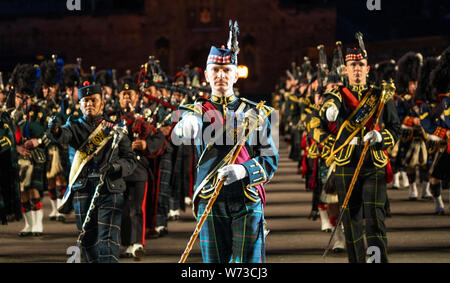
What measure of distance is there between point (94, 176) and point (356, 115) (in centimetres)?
257

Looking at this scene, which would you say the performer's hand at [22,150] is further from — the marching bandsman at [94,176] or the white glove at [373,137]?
the white glove at [373,137]

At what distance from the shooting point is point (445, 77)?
45.8ft

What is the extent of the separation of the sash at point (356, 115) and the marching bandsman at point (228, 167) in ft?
7.19

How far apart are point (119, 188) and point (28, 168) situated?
4.98 metres

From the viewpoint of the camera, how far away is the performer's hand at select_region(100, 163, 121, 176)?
8.24m

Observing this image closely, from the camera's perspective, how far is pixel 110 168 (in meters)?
8.31

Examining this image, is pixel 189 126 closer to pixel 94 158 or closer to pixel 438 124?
pixel 94 158

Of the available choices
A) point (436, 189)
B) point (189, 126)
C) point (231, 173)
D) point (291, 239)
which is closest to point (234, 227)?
point (231, 173)

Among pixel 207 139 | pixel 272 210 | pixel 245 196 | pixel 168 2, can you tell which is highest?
pixel 168 2

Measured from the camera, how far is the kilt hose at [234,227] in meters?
5.90

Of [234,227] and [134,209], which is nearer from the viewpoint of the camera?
[234,227]

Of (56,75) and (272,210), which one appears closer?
(272,210)
